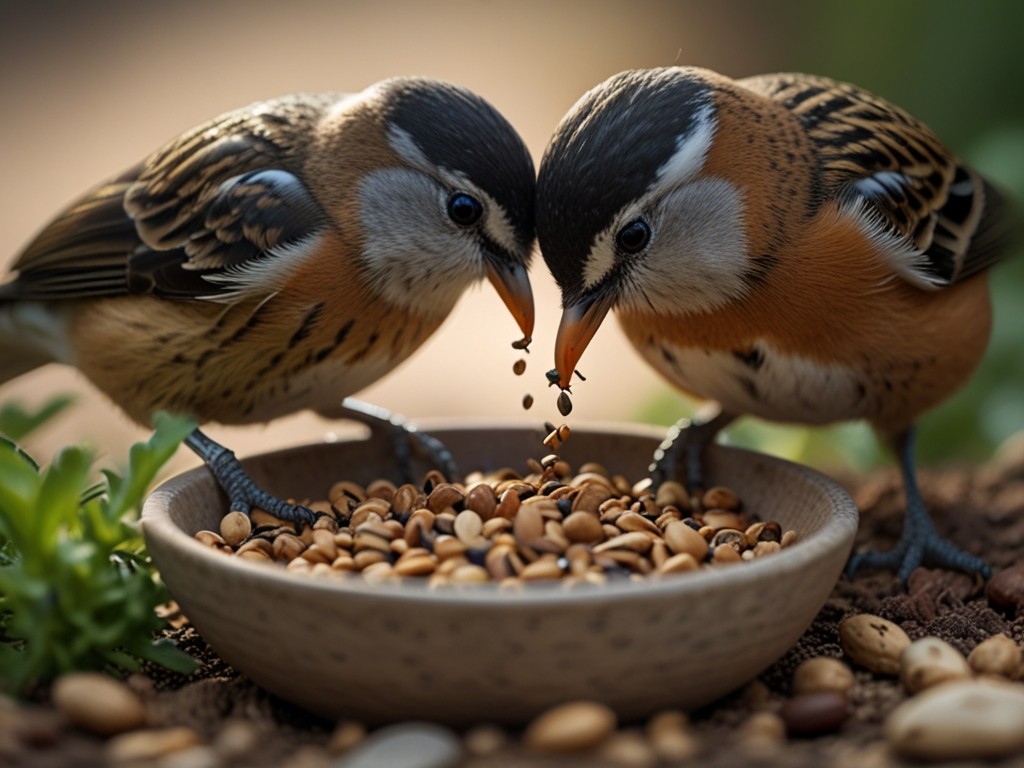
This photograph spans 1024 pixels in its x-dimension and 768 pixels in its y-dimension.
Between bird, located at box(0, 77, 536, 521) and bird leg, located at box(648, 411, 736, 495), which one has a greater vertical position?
bird, located at box(0, 77, 536, 521)

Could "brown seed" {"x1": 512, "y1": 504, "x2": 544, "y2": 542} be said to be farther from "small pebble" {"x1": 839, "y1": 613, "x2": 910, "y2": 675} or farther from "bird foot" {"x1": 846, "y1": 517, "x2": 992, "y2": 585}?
"bird foot" {"x1": 846, "y1": 517, "x2": 992, "y2": 585}

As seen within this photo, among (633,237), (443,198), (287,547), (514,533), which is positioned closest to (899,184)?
(633,237)

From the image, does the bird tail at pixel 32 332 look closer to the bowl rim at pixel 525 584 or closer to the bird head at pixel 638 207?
the bowl rim at pixel 525 584

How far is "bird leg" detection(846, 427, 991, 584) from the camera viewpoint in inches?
132

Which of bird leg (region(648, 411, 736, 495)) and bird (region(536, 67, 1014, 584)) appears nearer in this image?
bird (region(536, 67, 1014, 584))

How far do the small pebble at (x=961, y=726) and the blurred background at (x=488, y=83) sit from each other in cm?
181

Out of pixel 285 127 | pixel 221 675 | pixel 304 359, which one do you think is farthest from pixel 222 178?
pixel 221 675

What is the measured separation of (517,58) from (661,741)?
10.4 m

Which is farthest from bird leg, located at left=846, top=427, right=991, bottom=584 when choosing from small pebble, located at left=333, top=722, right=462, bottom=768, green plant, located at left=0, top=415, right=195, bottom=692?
green plant, located at left=0, top=415, right=195, bottom=692

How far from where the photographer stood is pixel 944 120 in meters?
5.97

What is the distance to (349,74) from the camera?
10625mm

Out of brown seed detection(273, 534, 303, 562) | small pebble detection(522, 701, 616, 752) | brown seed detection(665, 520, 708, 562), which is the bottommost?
brown seed detection(273, 534, 303, 562)

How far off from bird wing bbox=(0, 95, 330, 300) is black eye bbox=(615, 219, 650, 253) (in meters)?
0.89

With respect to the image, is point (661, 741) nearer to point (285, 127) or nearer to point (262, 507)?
point (262, 507)
